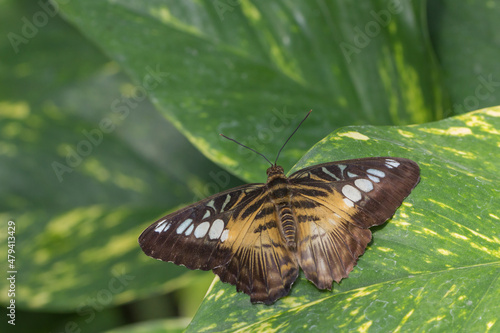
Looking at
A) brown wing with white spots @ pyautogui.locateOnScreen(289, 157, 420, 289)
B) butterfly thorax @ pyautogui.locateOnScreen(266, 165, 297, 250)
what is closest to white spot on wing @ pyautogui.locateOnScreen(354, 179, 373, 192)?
brown wing with white spots @ pyautogui.locateOnScreen(289, 157, 420, 289)

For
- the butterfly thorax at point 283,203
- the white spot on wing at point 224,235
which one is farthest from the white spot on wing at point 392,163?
the white spot on wing at point 224,235

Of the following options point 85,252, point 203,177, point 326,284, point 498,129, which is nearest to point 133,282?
point 85,252

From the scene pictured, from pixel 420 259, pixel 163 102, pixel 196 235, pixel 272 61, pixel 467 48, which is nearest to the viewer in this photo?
pixel 420 259

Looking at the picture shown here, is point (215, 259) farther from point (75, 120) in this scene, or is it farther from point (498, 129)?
point (75, 120)

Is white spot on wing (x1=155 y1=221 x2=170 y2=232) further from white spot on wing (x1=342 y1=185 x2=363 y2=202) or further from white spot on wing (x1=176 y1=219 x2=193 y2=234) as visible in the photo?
white spot on wing (x1=342 y1=185 x2=363 y2=202)

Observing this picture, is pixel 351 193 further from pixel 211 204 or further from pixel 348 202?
pixel 211 204

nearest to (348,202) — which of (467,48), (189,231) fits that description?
(189,231)

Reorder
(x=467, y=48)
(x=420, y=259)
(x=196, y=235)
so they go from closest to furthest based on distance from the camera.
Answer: (x=420, y=259) → (x=196, y=235) → (x=467, y=48)
